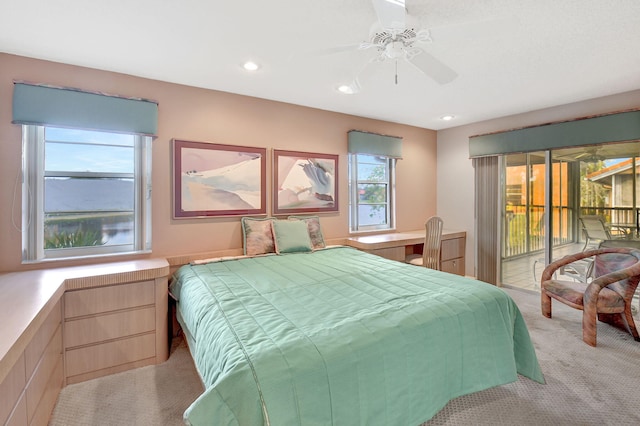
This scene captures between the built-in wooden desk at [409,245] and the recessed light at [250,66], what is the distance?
2265 millimetres

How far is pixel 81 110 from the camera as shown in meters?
2.56

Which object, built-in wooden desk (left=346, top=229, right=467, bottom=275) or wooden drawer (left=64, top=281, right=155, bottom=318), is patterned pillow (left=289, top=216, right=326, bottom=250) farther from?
wooden drawer (left=64, top=281, right=155, bottom=318)

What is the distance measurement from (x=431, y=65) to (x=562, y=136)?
2753 mm

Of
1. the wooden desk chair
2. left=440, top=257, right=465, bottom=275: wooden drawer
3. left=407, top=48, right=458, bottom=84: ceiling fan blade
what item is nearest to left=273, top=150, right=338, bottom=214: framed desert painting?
the wooden desk chair

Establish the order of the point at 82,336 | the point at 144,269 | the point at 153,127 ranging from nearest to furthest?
the point at 82,336, the point at 144,269, the point at 153,127

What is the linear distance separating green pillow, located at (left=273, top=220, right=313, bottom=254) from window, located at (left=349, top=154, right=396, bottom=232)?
1044 millimetres

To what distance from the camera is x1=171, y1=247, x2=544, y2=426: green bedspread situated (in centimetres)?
117

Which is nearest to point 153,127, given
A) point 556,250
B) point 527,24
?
point 527,24

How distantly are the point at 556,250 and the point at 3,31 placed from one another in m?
5.78

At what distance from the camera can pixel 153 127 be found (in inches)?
112

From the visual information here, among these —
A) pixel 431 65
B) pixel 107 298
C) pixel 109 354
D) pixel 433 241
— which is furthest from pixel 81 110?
pixel 433 241

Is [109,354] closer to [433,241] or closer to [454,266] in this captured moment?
[433,241]

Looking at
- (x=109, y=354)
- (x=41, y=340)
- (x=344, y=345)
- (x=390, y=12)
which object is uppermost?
(x=390, y=12)

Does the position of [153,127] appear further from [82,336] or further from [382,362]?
[382,362]
